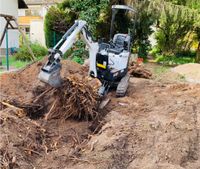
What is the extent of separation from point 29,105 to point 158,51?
1743 cm

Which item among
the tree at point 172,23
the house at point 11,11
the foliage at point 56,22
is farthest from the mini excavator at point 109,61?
the house at point 11,11

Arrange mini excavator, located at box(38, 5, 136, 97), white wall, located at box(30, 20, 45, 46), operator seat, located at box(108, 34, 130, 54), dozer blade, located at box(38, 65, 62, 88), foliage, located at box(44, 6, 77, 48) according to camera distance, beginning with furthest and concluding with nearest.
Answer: white wall, located at box(30, 20, 45, 46) < foliage, located at box(44, 6, 77, 48) < operator seat, located at box(108, 34, 130, 54) < mini excavator, located at box(38, 5, 136, 97) < dozer blade, located at box(38, 65, 62, 88)

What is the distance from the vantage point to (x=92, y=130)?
6297 millimetres

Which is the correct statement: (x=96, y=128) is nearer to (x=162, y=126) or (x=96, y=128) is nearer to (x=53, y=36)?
(x=162, y=126)

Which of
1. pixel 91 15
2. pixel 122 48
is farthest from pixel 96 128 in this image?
pixel 91 15

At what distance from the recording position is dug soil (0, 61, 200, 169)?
190 inches

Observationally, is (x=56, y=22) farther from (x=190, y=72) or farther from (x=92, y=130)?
(x=92, y=130)

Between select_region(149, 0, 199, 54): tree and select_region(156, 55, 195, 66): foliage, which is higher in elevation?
select_region(149, 0, 199, 54): tree

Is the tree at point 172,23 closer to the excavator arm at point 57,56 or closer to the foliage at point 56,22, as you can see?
the foliage at point 56,22

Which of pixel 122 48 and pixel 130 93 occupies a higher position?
pixel 122 48

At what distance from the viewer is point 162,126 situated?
595cm

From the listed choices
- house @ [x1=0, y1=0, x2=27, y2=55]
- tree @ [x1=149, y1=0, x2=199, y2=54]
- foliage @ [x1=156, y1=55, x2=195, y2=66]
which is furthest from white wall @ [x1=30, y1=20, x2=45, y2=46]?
foliage @ [x1=156, y1=55, x2=195, y2=66]

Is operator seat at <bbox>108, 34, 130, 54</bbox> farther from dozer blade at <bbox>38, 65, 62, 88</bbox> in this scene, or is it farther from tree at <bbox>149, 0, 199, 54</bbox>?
tree at <bbox>149, 0, 199, 54</bbox>

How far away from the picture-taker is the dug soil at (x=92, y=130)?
15.8 feet
